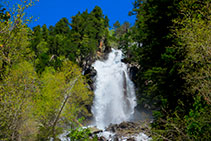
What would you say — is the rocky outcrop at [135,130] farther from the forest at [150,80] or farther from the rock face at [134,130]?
the forest at [150,80]

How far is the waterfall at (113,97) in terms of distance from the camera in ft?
86.9

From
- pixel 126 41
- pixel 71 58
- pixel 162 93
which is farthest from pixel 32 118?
pixel 126 41

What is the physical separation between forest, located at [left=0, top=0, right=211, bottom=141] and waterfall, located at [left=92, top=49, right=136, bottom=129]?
2.59 metres

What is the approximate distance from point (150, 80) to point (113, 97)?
15623 millimetres

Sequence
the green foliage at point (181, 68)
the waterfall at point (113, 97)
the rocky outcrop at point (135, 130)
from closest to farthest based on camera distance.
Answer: the green foliage at point (181, 68)
the rocky outcrop at point (135, 130)
the waterfall at point (113, 97)

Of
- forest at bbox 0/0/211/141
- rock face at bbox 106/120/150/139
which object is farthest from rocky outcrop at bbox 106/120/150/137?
forest at bbox 0/0/211/141

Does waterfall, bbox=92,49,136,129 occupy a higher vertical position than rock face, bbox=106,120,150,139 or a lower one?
higher

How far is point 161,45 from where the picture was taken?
976 cm

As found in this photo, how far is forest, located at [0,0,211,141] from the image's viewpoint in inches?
201

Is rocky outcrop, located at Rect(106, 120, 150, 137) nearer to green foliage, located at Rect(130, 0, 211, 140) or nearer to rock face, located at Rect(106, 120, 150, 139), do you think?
rock face, located at Rect(106, 120, 150, 139)

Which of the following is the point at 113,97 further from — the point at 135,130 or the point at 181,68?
the point at 135,130

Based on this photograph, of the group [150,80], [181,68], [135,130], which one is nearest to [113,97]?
[150,80]

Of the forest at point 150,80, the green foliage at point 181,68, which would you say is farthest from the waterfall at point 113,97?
the green foliage at point 181,68

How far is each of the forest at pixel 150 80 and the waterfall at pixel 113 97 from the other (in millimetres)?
2595
